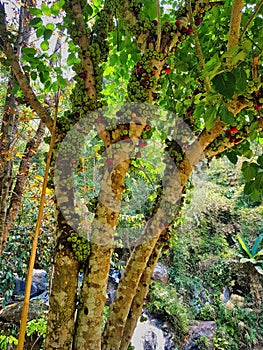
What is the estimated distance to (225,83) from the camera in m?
0.68

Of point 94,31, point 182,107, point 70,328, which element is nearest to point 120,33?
point 94,31

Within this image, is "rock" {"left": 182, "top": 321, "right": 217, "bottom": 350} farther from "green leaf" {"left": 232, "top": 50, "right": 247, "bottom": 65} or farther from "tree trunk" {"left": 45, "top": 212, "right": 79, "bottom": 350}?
"green leaf" {"left": 232, "top": 50, "right": 247, "bottom": 65}

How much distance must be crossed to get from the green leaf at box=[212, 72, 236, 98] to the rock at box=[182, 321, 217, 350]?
5.24 m

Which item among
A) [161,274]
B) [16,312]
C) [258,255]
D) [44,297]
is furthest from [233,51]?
[258,255]

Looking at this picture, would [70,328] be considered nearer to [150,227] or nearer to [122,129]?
[150,227]

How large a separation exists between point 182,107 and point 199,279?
5.45 meters

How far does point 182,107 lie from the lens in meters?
1.75

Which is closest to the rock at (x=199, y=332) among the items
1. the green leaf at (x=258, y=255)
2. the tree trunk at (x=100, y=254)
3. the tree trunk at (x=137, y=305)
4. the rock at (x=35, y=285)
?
the green leaf at (x=258, y=255)

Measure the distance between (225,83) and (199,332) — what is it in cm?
546

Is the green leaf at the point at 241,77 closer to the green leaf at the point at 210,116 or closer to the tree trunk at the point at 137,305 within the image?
the green leaf at the point at 210,116

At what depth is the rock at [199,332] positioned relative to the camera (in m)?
4.93

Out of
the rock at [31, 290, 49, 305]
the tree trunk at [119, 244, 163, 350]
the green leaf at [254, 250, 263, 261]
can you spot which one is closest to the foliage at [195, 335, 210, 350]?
the green leaf at [254, 250, 263, 261]

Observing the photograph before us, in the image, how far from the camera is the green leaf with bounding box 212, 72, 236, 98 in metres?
0.67

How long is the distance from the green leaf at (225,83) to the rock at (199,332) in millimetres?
5241
